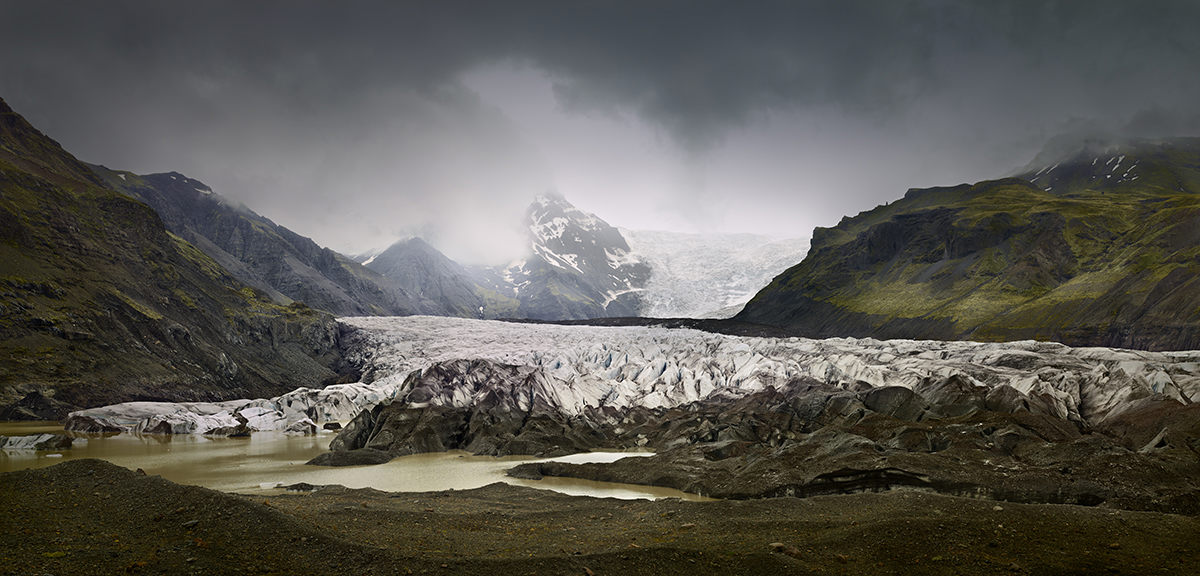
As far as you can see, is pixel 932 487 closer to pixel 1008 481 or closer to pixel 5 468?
pixel 1008 481

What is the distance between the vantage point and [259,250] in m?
112

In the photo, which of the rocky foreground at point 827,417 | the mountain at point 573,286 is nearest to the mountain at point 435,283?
the mountain at point 573,286

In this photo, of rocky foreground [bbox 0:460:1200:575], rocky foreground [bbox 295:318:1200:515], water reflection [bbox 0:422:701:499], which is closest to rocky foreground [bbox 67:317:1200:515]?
rocky foreground [bbox 295:318:1200:515]

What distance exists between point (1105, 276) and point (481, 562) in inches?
2712

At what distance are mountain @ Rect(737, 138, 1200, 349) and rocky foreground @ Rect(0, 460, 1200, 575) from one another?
137ft

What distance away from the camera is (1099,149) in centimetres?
12912

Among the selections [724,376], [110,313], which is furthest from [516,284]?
[724,376]

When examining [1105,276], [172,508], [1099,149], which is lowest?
[172,508]

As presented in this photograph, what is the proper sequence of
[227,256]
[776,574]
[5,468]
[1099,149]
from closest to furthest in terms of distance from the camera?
[776,574] < [5,468] < [227,256] < [1099,149]

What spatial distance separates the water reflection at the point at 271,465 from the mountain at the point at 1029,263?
43480 mm

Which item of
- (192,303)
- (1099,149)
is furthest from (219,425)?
(1099,149)

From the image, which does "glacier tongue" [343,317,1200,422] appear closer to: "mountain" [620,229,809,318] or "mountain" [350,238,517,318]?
"mountain" [620,229,809,318]

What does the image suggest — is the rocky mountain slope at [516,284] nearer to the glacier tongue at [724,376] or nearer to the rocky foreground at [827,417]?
the glacier tongue at [724,376]

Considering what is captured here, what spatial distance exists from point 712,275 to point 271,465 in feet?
418
